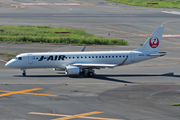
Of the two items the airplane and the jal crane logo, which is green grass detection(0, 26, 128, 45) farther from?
the airplane

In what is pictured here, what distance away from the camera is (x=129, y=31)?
91.0 m

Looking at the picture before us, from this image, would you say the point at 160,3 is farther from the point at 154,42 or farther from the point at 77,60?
the point at 77,60

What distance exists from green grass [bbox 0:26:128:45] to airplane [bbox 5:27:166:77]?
25087 mm

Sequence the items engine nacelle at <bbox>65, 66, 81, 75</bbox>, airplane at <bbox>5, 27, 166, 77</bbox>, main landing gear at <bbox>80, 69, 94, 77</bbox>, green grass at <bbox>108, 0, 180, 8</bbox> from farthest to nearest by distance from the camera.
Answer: green grass at <bbox>108, 0, 180, 8</bbox> < main landing gear at <bbox>80, 69, 94, 77</bbox> < airplane at <bbox>5, 27, 166, 77</bbox> < engine nacelle at <bbox>65, 66, 81, 75</bbox>

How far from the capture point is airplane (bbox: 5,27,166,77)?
50594 mm

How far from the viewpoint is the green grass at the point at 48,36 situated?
7838cm

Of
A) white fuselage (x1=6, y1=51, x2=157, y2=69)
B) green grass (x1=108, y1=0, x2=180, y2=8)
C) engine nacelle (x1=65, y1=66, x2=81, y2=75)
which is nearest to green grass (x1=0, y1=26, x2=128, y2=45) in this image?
white fuselage (x1=6, y1=51, x2=157, y2=69)

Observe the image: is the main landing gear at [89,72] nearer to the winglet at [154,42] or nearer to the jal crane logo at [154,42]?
the winglet at [154,42]

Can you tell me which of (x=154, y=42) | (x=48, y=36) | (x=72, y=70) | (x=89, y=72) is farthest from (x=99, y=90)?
(x=48, y=36)

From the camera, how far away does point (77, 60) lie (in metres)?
51.6

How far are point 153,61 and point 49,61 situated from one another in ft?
74.9

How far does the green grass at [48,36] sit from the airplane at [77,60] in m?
25.1

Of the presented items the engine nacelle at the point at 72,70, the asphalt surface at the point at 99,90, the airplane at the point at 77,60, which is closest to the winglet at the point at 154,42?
the airplane at the point at 77,60

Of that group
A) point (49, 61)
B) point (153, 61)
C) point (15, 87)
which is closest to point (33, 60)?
point (49, 61)
